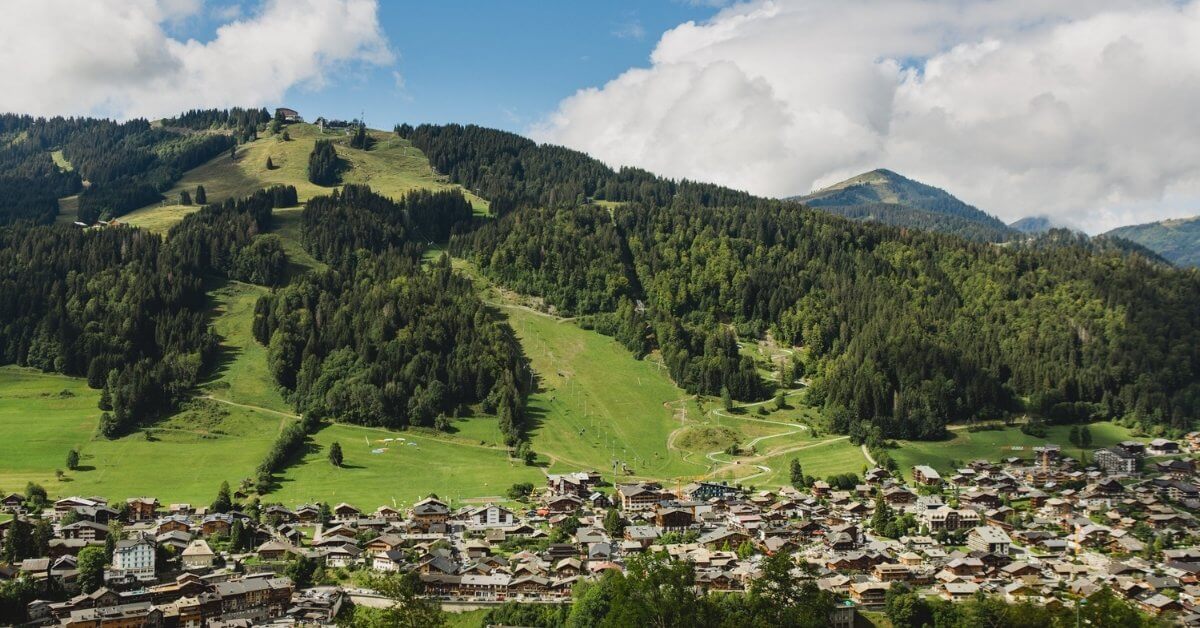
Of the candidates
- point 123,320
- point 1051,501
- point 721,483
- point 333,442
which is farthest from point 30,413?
point 1051,501

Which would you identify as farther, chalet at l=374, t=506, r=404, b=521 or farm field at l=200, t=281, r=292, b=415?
farm field at l=200, t=281, r=292, b=415

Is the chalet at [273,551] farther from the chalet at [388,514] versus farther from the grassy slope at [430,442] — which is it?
the grassy slope at [430,442]

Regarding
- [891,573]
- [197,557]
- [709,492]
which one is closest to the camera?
[891,573]

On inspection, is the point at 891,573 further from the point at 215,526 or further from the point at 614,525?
the point at 215,526

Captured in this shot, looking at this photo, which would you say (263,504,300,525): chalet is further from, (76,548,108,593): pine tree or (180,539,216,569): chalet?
(76,548,108,593): pine tree

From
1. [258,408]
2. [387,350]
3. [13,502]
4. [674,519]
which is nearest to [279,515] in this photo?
[13,502]

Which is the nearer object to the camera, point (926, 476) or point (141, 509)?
point (141, 509)

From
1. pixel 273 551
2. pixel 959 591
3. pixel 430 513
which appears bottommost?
pixel 959 591

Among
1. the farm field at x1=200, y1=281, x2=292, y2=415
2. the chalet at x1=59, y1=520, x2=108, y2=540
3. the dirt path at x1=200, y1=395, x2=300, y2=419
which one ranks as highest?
the farm field at x1=200, y1=281, x2=292, y2=415

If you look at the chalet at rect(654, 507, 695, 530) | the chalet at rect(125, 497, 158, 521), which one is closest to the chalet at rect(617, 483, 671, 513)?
the chalet at rect(654, 507, 695, 530)
